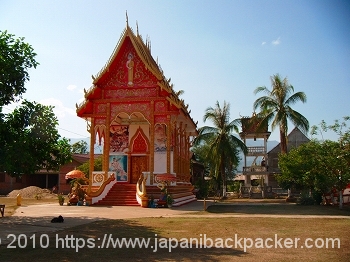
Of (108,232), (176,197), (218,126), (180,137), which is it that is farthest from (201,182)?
(108,232)

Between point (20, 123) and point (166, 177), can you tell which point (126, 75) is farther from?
point (20, 123)

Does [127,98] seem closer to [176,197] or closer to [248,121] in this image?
[176,197]

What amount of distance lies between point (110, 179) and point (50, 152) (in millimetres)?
8331

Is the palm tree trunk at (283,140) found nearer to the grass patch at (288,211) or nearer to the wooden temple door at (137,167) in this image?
the grass patch at (288,211)

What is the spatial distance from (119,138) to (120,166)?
1753mm

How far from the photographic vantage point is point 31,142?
449 inches

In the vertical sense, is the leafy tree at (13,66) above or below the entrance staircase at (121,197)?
above

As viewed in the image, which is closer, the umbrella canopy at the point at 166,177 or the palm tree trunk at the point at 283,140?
the umbrella canopy at the point at 166,177

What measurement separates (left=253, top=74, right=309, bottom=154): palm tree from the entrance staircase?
13.1m

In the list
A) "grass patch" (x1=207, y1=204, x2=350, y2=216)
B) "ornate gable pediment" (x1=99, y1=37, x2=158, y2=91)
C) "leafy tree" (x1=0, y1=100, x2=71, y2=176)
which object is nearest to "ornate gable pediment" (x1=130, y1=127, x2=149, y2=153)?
"ornate gable pediment" (x1=99, y1=37, x2=158, y2=91)

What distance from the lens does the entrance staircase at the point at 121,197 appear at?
1886cm

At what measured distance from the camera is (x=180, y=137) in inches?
981

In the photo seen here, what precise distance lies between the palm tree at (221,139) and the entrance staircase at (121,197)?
37.2ft

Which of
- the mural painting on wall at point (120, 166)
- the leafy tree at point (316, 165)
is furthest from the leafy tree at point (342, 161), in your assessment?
the mural painting on wall at point (120, 166)
